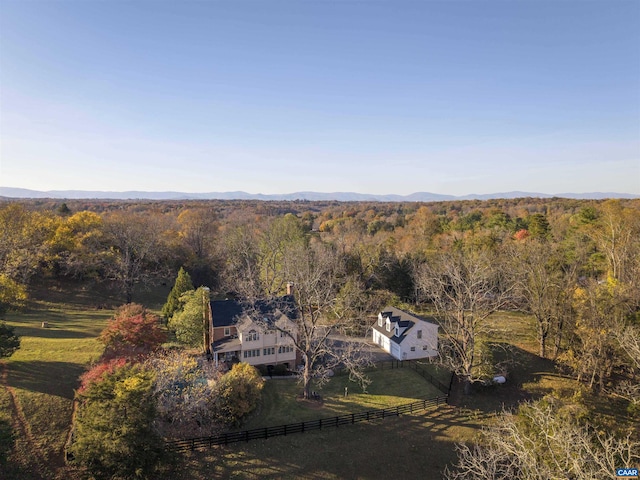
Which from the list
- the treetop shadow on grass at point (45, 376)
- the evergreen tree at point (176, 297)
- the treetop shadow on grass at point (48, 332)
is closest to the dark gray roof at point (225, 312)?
the evergreen tree at point (176, 297)

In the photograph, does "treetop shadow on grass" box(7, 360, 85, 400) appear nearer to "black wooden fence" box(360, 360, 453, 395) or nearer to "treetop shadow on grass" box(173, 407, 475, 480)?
"treetop shadow on grass" box(173, 407, 475, 480)

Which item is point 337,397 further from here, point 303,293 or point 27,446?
point 27,446

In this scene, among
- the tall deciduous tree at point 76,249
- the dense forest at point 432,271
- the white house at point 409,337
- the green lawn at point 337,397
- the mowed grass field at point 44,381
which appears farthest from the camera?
the tall deciduous tree at point 76,249

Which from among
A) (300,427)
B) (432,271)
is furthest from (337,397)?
(432,271)

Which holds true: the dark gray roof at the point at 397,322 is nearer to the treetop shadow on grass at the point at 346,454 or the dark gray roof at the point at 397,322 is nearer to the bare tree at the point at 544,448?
the treetop shadow on grass at the point at 346,454

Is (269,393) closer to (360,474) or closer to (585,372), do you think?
(360,474)
